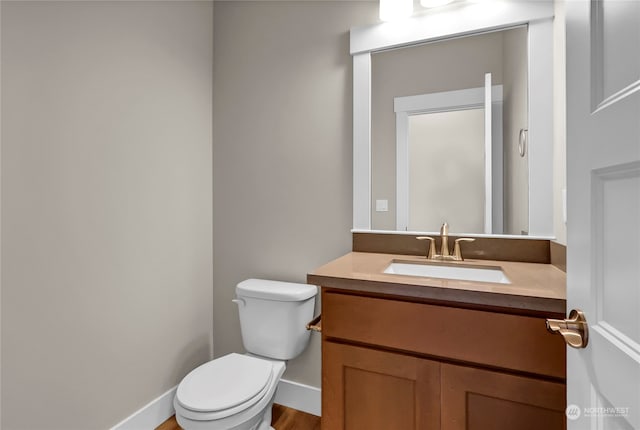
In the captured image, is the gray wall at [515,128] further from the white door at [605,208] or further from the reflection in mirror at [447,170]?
the white door at [605,208]

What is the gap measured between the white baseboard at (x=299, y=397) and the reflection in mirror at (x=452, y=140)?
3.30 ft

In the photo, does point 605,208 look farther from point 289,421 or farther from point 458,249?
point 289,421

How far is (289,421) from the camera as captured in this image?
168cm

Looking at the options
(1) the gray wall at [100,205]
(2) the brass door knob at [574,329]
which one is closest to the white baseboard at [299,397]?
(1) the gray wall at [100,205]

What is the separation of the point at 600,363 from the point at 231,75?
6.80 feet

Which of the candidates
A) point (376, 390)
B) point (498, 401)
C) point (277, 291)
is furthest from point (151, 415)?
point (498, 401)

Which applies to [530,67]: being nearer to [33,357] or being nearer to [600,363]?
[600,363]

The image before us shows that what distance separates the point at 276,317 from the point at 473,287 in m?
1.01

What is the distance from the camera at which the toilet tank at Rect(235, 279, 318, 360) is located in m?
1.58

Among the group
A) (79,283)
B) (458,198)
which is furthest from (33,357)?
(458,198)

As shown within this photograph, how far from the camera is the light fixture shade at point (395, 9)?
57.6 inches

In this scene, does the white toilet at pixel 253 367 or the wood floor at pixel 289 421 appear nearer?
the white toilet at pixel 253 367

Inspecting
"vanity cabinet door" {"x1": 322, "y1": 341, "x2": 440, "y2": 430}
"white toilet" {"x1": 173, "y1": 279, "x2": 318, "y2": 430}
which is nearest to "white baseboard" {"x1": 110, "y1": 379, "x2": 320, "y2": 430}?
"white toilet" {"x1": 173, "y1": 279, "x2": 318, "y2": 430}

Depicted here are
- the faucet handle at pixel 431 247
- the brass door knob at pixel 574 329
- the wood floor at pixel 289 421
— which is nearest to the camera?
the brass door knob at pixel 574 329
